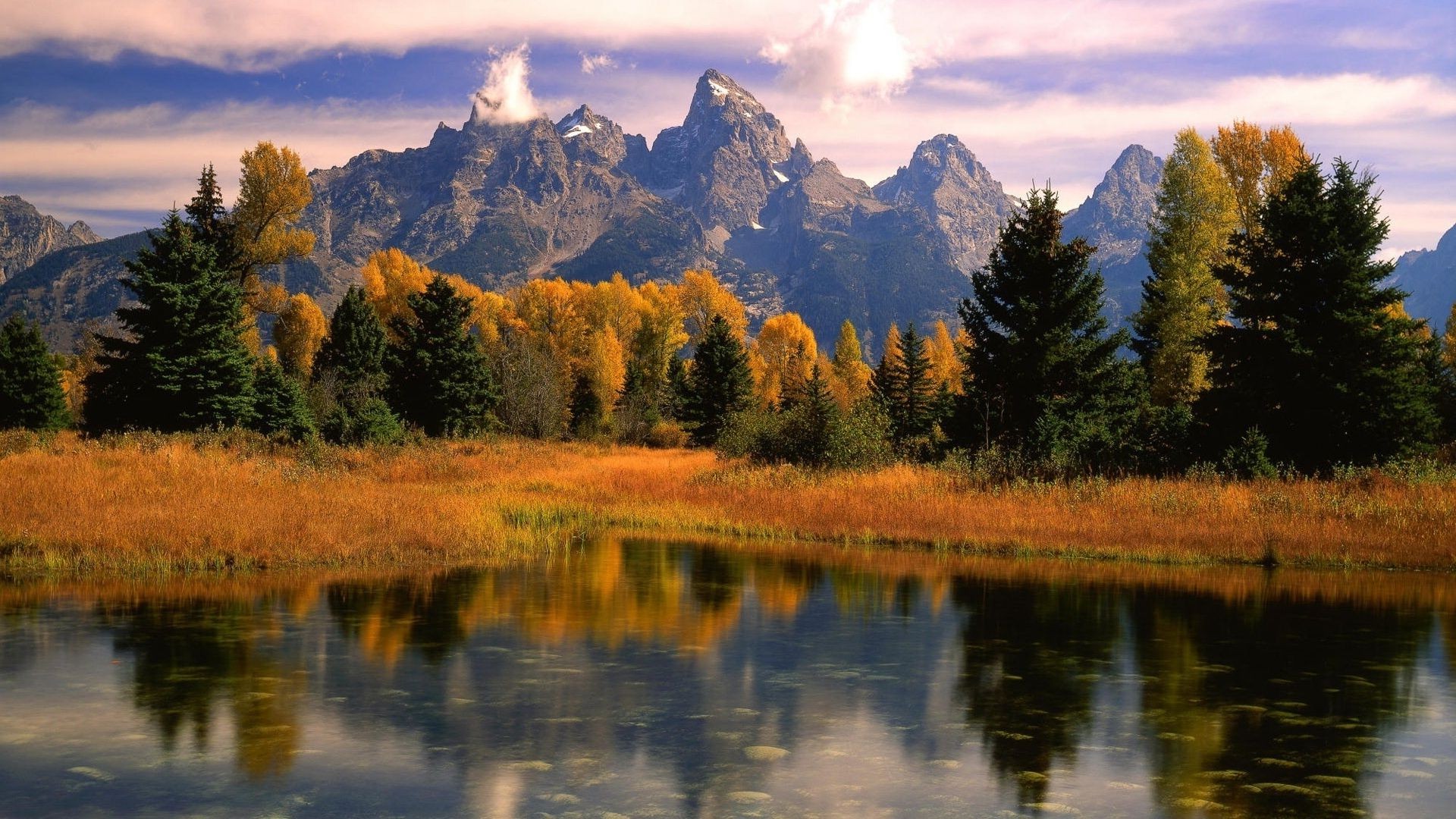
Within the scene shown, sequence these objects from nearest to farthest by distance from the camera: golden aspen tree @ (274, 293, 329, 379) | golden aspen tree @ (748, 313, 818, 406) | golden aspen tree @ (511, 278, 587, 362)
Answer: golden aspen tree @ (274, 293, 329, 379) < golden aspen tree @ (511, 278, 587, 362) < golden aspen tree @ (748, 313, 818, 406)

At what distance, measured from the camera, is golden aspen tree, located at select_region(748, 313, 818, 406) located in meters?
95.3

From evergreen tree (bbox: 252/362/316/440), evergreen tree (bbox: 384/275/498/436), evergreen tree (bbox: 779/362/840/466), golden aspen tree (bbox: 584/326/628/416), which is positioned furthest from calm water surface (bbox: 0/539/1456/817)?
golden aspen tree (bbox: 584/326/628/416)

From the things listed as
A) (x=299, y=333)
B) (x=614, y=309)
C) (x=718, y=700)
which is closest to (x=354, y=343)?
(x=299, y=333)

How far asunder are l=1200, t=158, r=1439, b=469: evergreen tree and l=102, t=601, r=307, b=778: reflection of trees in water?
86.3 feet

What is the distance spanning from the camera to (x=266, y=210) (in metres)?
52.2

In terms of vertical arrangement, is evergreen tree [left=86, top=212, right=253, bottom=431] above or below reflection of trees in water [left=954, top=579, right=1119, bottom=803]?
above

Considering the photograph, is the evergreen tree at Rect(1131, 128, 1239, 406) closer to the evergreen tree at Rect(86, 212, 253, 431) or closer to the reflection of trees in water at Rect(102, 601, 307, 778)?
the evergreen tree at Rect(86, 212, 253, 431)

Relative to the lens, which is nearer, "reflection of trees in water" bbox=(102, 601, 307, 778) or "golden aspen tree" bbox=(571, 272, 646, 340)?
"reflection of trees in water" bbox=(102, 601, 307, 778)

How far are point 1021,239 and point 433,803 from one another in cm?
3081

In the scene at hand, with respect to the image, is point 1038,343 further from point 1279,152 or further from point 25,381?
point 25,381

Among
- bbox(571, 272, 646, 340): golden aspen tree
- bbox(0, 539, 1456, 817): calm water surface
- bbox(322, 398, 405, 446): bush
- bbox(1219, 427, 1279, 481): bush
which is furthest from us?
bbox(571, 272, 646, 340): golden aspen tree

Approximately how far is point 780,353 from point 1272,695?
3671 inches

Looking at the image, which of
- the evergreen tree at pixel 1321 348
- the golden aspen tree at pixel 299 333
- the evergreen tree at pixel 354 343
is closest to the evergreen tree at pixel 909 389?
the evergreen tree at pixel 1321 348

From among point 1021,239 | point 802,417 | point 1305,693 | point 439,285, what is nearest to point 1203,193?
point 1021,239
